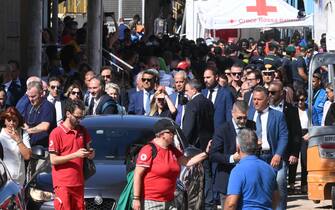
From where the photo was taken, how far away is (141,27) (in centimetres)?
4466

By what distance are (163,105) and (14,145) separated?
3435 mm

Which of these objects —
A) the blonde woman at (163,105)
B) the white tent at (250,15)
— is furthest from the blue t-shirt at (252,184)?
the white tent at (250,15)

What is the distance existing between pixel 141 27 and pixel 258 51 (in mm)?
9425

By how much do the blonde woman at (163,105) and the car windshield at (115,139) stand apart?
2.60 metres

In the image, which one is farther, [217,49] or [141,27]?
[141,27]

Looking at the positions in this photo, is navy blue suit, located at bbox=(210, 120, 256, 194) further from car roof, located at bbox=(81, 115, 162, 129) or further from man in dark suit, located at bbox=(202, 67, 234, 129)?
man in dark suit, located at bbox=(202, 67, 234, 129)

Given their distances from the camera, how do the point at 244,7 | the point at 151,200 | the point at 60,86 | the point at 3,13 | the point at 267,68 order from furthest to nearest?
the point at 244,7 → the point at 3,13 → the point at 267,68 → the point at 60,86 → the point at 151,200

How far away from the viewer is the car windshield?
14.4 m

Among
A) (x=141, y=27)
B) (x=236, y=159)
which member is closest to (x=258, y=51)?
(x=141, y=27)

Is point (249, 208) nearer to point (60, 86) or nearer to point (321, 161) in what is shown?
point (321, 161)

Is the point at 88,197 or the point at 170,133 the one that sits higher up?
the point at 170,133

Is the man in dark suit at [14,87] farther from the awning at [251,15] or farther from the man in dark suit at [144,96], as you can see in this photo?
the awning at [251,15]

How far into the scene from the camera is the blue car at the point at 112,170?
13.3 m

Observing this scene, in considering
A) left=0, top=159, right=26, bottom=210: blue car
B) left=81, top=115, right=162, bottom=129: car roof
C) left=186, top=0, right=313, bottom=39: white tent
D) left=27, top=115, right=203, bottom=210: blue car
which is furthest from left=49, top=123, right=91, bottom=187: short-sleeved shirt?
left=186, top=0, right=313, bottom=39: white tent
